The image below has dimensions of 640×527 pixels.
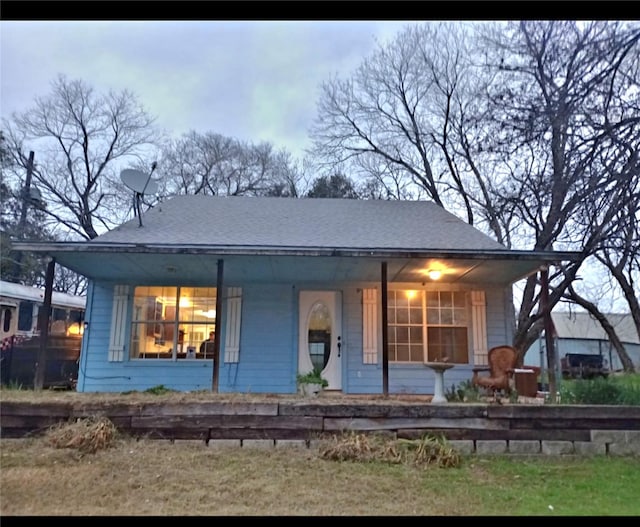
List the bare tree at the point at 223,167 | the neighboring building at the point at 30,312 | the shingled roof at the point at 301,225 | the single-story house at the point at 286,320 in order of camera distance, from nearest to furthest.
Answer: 1. the shingled roof at the point at 301,225
2. the single-story house at the point at 286,320
3. the neighboring building at the point at 30,312
4. the bare tree at the point at 223,167

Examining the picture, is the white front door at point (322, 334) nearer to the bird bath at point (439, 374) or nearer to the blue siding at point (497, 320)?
the bird bath at point (439, 374)

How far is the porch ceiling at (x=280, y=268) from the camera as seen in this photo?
6.79 meters

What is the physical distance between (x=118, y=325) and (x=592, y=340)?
26.4 meters

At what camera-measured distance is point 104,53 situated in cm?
588

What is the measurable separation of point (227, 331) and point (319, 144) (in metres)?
11.1

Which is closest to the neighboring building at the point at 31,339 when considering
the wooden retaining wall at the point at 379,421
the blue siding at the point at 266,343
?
the blue siding at the point at 266,343

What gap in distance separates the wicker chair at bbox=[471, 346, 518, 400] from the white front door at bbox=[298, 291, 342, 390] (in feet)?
7.84

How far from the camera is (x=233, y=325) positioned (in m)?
8.27

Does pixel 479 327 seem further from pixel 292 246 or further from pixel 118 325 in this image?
pixel 118 325

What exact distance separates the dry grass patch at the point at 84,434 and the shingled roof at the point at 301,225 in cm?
304

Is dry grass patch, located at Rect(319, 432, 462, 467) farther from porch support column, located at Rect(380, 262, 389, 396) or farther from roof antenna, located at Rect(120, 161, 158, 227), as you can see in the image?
roof antenna, located at Rect(120, 161, 158, 227)

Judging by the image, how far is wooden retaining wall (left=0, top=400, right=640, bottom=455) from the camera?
5.11 m

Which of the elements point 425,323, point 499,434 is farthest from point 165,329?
point 499,434
